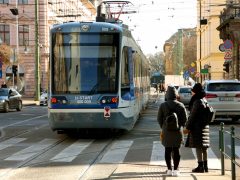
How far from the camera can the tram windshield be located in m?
15.8

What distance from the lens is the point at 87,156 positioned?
42.1 feet

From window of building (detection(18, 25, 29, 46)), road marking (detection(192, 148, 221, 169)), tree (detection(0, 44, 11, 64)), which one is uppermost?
window of building (detection(18, 25, 29, 46))

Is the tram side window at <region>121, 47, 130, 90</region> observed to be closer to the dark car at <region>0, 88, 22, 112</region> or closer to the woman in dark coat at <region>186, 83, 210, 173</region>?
the woman in dark coat at <region>186, 83, 210, 173</region>

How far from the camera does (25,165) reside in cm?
1150

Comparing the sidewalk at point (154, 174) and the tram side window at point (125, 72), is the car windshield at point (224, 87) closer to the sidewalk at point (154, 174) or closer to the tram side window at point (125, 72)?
the tram side window at point (125, 72)

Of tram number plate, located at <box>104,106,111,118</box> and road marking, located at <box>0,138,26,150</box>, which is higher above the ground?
tram number plate, located at <box>104,106,111,118</box>

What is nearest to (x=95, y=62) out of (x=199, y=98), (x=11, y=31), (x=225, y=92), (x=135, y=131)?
(x=135, y=131)

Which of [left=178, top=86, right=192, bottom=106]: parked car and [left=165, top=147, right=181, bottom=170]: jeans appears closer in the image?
[left=165, top=147, right=181, bottom=170]: jeans

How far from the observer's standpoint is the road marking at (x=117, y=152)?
1215 cm

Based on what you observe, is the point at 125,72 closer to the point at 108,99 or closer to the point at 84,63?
the point at 108,99

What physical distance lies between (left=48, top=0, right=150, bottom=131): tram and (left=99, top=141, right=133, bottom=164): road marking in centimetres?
78

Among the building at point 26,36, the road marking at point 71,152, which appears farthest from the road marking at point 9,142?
the building at point 26,36

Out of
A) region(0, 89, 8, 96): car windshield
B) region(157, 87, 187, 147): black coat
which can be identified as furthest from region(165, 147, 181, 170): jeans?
region(0, 89, 8, 96): car windshield

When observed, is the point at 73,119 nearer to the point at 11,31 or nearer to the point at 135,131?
the point at 135,131
